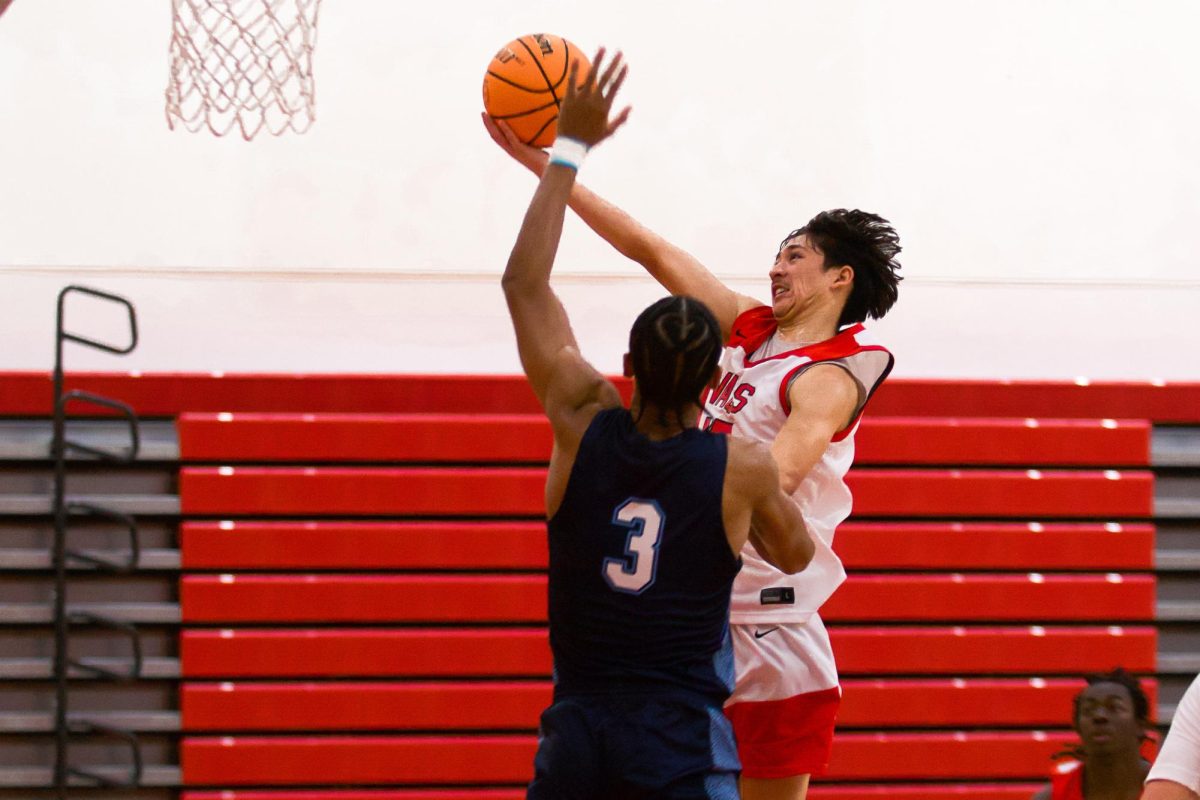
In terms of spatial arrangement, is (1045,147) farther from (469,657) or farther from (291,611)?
(291,611)

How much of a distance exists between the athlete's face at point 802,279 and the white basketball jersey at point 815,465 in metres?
0.12

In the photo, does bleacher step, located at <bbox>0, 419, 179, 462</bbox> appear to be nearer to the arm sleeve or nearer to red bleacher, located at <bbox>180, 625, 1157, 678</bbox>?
red bleacher, located at <bbox>180, 625, 1157, 678</bbox>

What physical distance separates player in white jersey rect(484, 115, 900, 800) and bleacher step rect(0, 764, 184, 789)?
2544mm

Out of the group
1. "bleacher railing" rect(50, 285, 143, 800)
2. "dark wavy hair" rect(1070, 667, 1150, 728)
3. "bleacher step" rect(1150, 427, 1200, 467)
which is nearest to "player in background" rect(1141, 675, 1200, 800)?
"dark wavy hair" rect(1070, 667, 1150, 728)

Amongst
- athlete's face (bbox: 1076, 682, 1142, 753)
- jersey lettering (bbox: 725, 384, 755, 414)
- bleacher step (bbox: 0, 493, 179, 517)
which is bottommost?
athlete's face (bbox: 1076, 682, 1142, 753)

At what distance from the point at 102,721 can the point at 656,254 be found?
284 centimetres

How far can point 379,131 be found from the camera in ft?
17.4

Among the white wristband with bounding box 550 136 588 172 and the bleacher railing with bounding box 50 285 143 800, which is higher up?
the white wristband with bounding box 550 136 588 172

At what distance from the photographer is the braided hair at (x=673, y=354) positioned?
2430mm

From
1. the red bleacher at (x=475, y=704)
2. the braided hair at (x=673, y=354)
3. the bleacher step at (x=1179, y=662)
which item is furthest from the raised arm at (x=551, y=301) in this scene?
the bleacher step at (x=1179, y=662)

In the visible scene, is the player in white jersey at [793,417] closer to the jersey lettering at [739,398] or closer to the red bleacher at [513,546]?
the jersey lettering at [739,398]

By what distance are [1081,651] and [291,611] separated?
290 cm

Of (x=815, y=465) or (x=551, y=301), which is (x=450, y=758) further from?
(x=551, y=301)

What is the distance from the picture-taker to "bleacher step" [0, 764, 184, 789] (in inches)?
197
